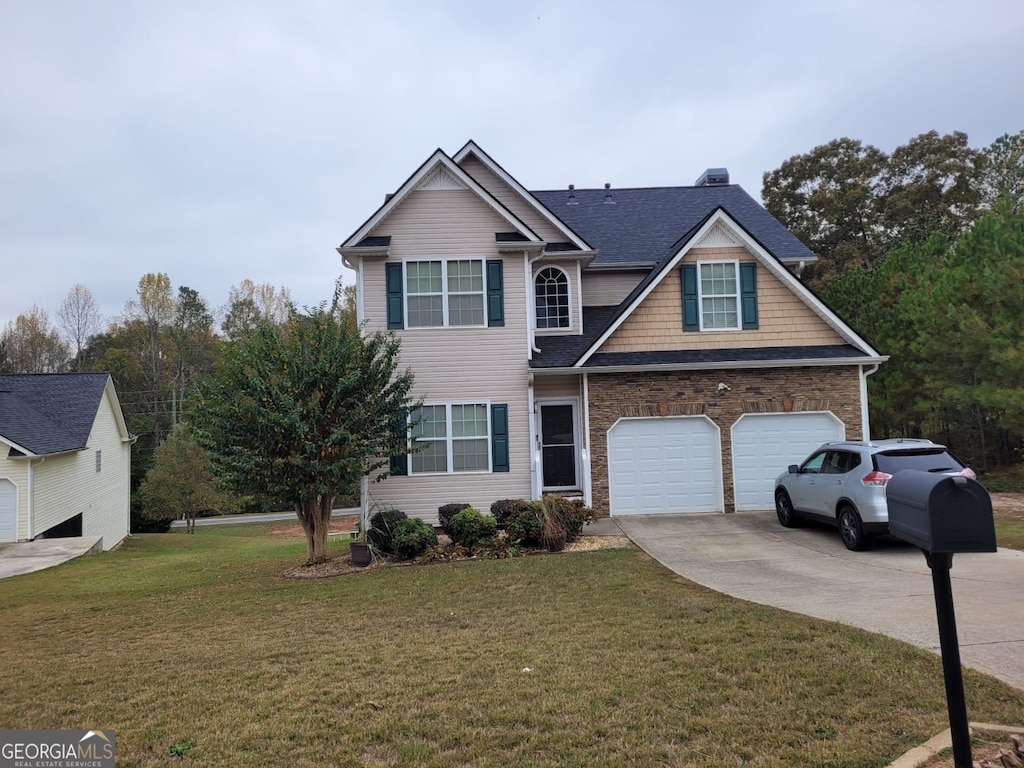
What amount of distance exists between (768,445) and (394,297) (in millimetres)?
9111

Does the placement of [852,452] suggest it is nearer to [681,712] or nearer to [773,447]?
[773,447]

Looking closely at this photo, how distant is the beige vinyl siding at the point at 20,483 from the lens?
1845 centimetres

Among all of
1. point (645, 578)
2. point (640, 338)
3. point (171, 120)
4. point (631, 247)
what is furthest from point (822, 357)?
point (171, 120)

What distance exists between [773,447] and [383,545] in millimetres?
8766

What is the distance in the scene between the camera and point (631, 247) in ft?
57.5

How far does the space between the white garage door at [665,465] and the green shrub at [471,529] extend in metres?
3.66

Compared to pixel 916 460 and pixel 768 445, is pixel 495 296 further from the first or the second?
pixel 916 460

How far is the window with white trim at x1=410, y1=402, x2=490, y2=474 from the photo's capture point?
47.1 feet

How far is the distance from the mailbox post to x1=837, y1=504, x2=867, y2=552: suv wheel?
25.8 ft

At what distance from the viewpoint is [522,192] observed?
51.7 ft

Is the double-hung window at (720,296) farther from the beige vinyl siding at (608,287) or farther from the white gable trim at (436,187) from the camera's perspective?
the white gable trim at (436,187)

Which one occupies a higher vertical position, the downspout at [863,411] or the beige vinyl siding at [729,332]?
the beige vinyl siding at [729,332]

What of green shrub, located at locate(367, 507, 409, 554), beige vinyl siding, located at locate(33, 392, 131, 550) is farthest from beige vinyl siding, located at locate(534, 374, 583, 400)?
beige vinyl siding, located at locate(33, 392, 131, 550)

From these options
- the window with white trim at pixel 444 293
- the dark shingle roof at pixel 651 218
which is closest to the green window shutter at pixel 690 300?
the dark shingle roof at pixel 651 218
